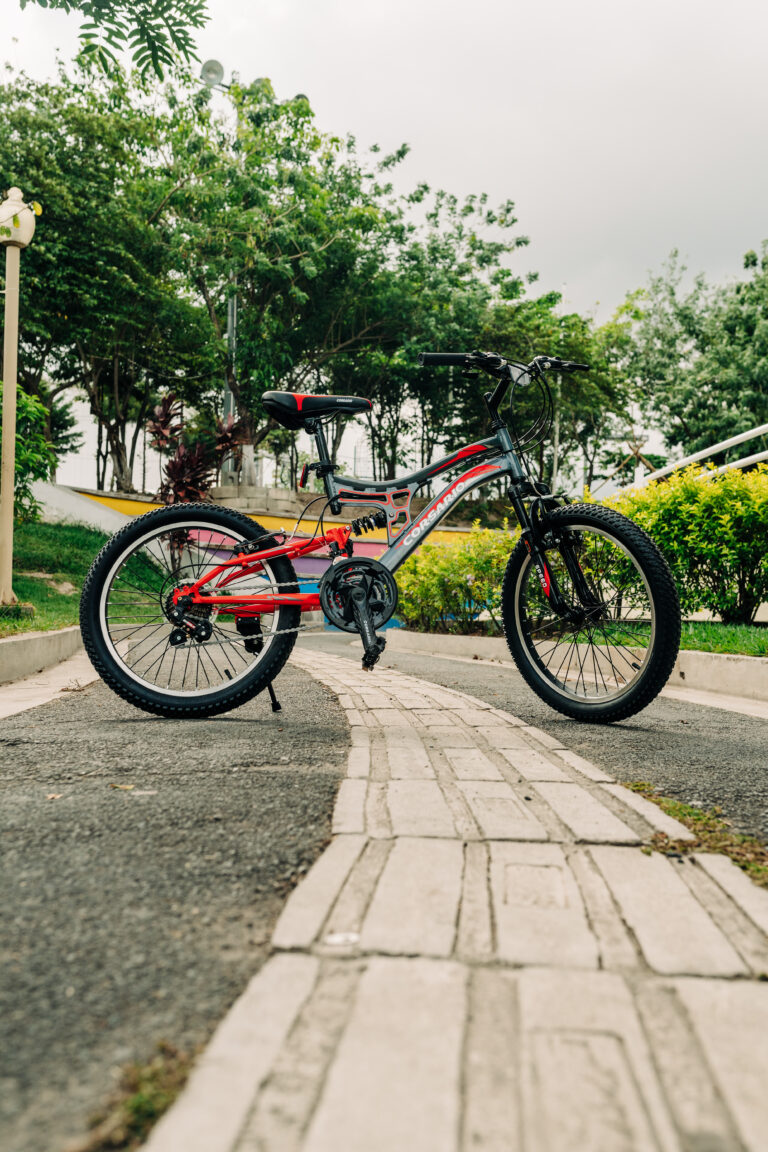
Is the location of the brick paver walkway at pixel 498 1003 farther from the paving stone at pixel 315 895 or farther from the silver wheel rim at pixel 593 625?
the silver wheel rim at pixel 593 625

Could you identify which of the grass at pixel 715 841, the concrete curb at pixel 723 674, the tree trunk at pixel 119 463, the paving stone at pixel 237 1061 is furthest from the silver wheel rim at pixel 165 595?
the tree trunk at pixel 119 463

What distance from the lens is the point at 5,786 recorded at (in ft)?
7.38

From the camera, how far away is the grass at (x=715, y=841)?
170cm

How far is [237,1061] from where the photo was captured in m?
0.96

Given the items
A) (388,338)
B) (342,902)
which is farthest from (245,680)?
(388,338)

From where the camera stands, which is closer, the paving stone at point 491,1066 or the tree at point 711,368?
the paving stone at point 491,1066

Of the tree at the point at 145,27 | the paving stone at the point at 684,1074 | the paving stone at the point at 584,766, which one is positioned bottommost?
the paving stone at the point at 684,1074

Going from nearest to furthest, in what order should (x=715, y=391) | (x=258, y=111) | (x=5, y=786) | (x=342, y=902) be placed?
(x=342, y=902) < (x=5, y=786) < (x=258, y=111) < (x=715, y=391)

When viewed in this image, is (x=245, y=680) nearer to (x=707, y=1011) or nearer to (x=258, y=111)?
(x=707, y=1011)

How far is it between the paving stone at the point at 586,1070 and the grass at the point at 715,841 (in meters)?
0.66

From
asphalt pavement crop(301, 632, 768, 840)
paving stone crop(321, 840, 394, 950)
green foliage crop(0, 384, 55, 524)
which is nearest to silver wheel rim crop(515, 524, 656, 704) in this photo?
asphalt pavement crop(301, 632, 768, 840)

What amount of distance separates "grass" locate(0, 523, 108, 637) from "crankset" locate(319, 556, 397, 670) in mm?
6914

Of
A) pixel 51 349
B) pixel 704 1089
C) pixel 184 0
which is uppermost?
pixel 51 349

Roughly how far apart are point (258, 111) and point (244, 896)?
75.2 feet
